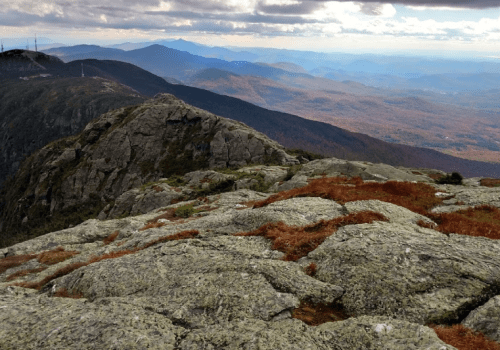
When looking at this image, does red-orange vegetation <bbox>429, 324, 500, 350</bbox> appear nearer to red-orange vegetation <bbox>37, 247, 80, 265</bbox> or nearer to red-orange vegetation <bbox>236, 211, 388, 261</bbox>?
red-orange vegetation <bbox>236, 211, 388, 261</bbox>

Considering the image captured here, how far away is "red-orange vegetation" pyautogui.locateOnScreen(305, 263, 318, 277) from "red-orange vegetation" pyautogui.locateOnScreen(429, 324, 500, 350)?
595 centimetres

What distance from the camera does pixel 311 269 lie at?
1600 cm

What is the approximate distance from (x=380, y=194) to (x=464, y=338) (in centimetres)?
1980

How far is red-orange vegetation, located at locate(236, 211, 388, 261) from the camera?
18.4 metres

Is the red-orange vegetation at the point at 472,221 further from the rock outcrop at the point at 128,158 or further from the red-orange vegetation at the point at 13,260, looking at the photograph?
the rock outcrop at the point at 128,158

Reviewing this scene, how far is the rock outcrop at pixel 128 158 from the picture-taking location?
11850 centimetres

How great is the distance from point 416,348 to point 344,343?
2.37 meters

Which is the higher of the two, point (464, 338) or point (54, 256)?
point (464, 338)

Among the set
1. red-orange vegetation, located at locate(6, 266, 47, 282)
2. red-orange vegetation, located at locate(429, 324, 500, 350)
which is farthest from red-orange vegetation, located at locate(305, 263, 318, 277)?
red-orange vegetation, located at locate(6, 266, 47, 282)

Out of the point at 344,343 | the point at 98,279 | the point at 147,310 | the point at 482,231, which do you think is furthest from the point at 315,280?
the point at 98,279

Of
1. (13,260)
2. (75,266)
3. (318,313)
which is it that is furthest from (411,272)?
(13,260)

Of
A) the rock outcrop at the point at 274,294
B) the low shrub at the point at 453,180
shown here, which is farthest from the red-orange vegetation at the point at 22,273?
the low shrub at the point at 453,180

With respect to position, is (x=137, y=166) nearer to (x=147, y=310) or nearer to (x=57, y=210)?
(x=57, y=210)

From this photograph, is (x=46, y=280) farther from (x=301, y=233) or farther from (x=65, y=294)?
(x=301, y=233)
